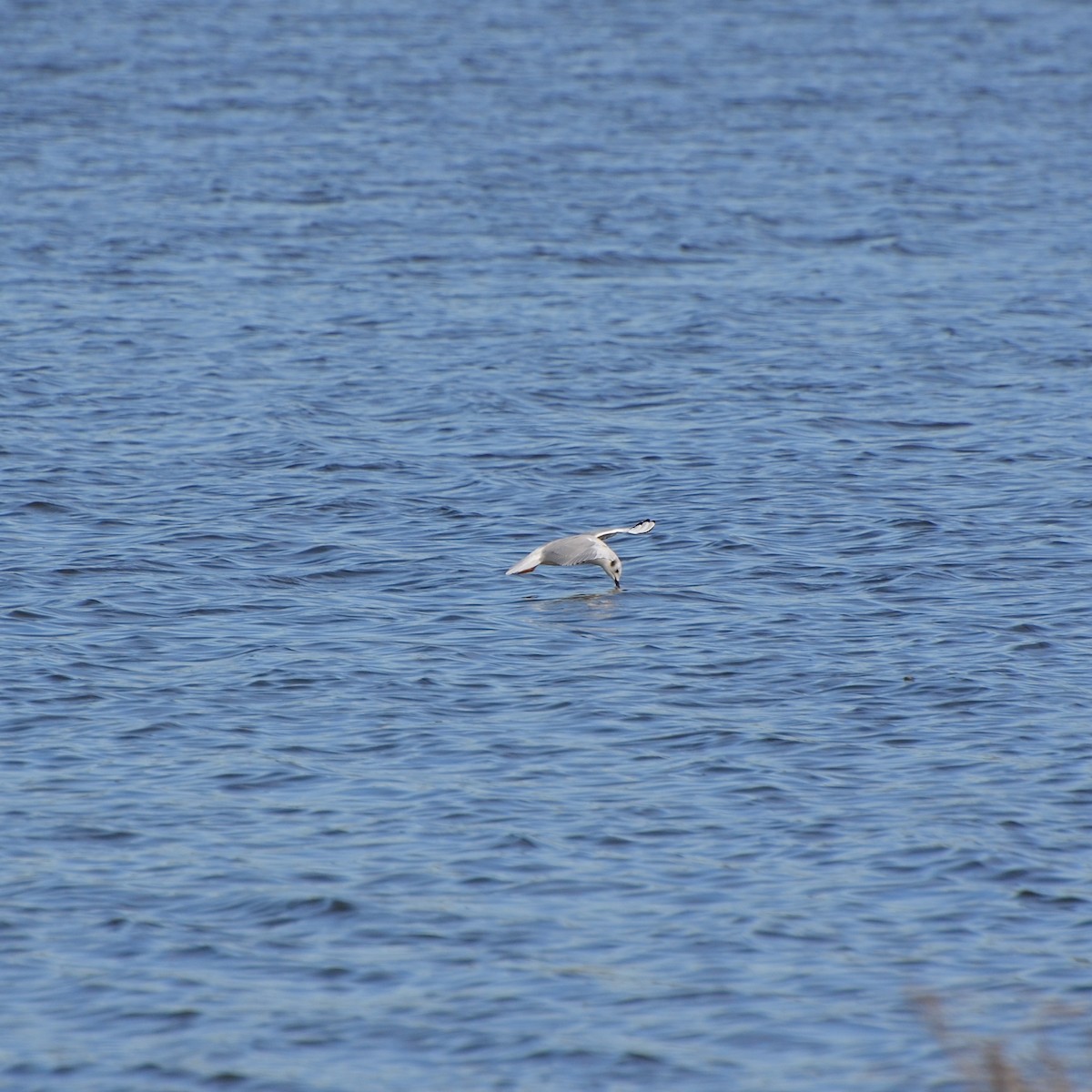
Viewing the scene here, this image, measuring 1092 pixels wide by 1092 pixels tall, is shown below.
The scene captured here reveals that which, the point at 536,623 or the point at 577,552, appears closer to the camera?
the point at 536,623

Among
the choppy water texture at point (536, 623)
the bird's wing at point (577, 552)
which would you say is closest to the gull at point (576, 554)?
the bird's wing at point (577, 552)

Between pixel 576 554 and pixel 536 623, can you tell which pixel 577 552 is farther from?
pixel 536 623

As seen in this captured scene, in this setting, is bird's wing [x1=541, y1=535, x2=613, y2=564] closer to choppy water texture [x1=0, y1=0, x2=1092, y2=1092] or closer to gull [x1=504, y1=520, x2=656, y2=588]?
gull [x1=504, y1=520, x2=656, y2=588]

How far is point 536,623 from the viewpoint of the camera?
79.2ft

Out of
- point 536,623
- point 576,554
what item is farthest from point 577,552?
point 536,623

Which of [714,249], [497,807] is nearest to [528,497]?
[497,807]

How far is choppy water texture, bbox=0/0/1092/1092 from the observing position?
623 inches

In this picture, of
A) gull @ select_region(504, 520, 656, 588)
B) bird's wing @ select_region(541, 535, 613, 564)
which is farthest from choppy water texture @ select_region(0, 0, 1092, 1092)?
bird's wing @ select_region(541, 535, 613, 564)

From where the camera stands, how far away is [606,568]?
24969mm

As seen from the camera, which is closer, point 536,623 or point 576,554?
point 536,623

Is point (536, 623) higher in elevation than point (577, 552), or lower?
lower

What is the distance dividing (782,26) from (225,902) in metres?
79.4

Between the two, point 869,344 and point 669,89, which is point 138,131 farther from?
point 869,344

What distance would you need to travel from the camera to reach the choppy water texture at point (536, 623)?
15828mm
